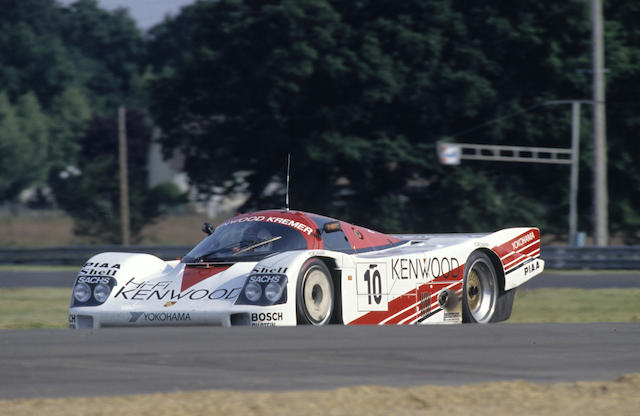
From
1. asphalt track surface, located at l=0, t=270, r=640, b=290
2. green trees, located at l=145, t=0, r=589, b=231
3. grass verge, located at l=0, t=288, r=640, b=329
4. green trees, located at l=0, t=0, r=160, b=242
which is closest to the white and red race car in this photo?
grass verge, located at l=0, t=288, r=640, b=329

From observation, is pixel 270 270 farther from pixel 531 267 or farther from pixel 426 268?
pixel 531 267

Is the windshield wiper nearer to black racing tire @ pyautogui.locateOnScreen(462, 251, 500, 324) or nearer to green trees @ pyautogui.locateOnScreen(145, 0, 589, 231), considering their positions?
black racing tire @ pyautogui.locateOnScreen(462, 251, 500, 324)

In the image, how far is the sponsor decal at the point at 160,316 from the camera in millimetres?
8336

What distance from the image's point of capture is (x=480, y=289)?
408 inches

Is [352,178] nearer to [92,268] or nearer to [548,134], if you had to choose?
[548,134]

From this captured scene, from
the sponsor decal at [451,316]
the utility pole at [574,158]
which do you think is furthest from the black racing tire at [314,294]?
the utility pole at [574,158]

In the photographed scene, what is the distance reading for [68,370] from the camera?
20.0ft

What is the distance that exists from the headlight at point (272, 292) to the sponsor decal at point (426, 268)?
1423 mm

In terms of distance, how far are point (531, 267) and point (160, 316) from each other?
4386 millimetres

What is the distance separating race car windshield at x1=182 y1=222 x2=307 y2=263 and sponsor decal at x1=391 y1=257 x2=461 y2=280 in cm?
85

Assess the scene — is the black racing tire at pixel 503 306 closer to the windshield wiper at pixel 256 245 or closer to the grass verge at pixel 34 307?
the windshield wiper at pixel 256 245

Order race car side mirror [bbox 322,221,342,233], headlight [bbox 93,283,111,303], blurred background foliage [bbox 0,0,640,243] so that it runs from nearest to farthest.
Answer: headlight [bbox 93,283,111,303] → race car side mirror [bbox 322,221,342,233] → blurred background foliage [bbox 0,0,640,243]

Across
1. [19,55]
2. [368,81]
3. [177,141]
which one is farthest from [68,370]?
[19,55]

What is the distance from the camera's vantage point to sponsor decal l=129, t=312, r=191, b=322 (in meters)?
8.34
